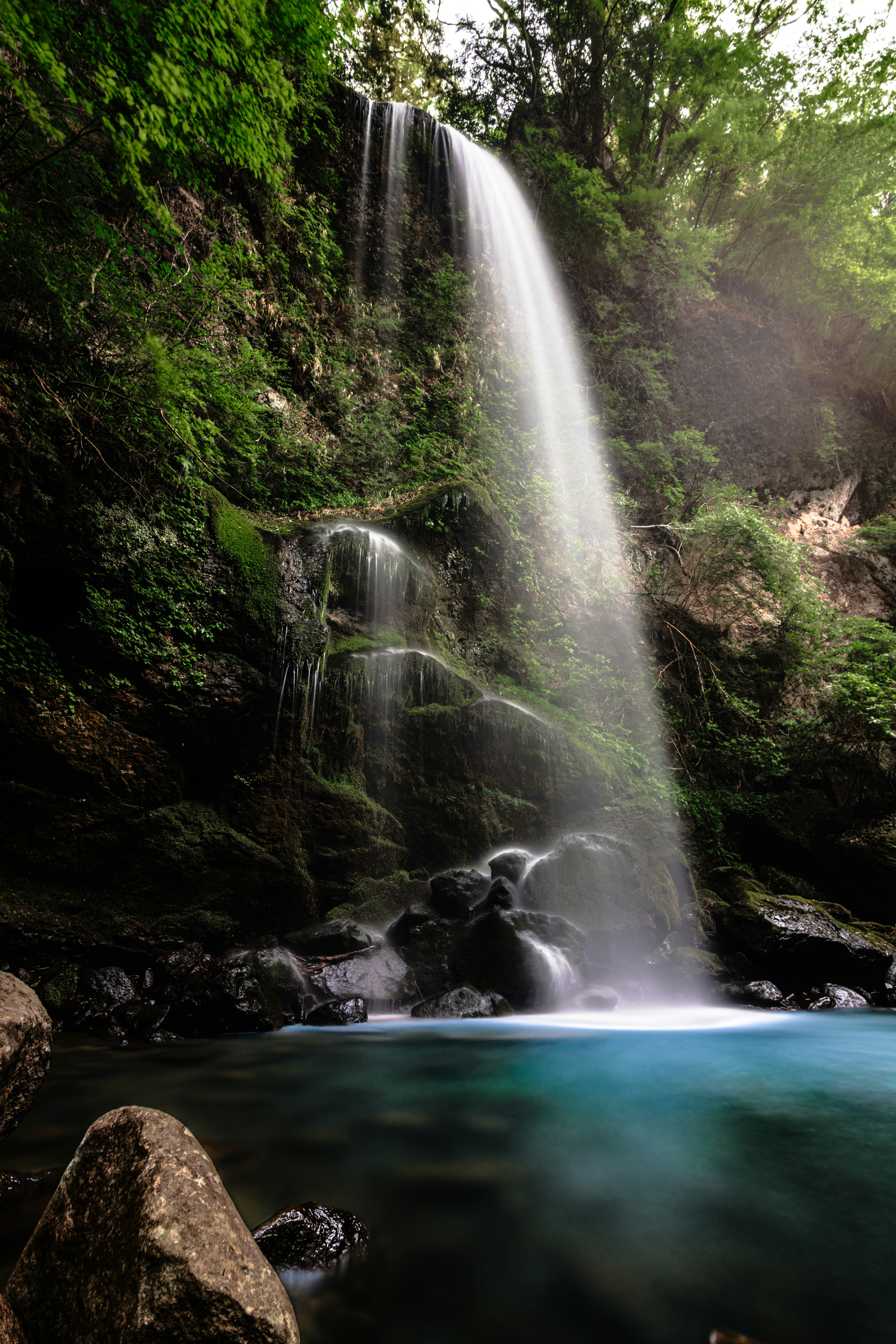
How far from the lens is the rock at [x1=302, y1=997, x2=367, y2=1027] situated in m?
5.39

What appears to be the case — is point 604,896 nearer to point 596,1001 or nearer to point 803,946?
point 596,1001

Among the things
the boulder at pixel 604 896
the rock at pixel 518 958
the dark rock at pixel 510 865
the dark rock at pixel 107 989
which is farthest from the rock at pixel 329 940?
the boulder at pixel 604 896

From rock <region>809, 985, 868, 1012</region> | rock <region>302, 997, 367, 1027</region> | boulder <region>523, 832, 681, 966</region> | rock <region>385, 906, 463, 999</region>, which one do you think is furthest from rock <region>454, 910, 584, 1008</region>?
rock <region>809, 985, 868, 1012</region>

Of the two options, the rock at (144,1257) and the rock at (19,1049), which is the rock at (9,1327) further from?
the rock at (19,1049)

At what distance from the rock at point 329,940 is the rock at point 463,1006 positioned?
1.08 metres

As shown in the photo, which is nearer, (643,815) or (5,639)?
(5,639)

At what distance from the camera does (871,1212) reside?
2.49m

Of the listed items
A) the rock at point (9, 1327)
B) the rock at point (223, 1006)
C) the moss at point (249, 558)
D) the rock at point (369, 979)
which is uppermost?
the moss at point (249, 558)

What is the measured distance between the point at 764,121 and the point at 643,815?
1789cm

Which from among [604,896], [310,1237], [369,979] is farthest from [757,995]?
[310,1237]

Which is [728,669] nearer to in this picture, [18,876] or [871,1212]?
[871,1212]

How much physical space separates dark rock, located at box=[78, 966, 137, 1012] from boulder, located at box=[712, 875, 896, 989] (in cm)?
723

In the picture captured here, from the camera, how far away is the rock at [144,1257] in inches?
55.9

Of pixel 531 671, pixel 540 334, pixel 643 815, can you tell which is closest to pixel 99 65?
pixel 531 671
